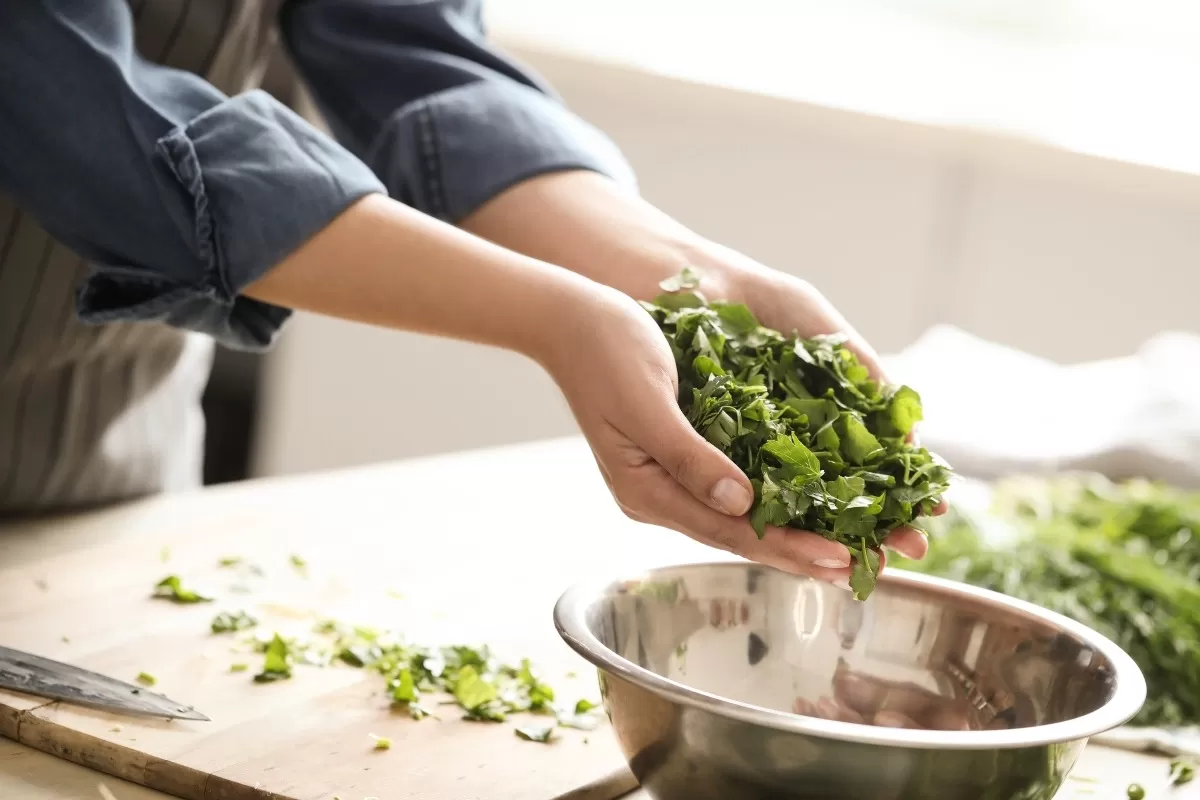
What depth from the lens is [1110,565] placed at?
123 cm

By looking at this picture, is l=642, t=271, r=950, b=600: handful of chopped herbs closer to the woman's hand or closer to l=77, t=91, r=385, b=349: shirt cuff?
the woman's hand

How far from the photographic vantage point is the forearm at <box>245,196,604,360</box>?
0.86 m

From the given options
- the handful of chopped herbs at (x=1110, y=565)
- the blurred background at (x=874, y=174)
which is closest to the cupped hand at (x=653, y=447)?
the handful of chopped herbs at (x=1110, y=565)

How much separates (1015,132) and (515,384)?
3.87ft

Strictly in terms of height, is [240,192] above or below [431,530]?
above

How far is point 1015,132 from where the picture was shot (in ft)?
8.98

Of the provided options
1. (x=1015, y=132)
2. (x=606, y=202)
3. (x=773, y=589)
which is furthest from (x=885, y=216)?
(x=773, y=589)

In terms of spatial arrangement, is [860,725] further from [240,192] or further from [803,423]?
[240,192]

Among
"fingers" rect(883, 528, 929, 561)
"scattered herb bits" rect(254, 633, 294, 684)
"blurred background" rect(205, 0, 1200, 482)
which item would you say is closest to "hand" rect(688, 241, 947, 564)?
"fingers" rect(883, 528, 929, 561)

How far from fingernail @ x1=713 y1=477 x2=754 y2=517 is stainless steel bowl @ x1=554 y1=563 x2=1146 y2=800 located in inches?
4.1

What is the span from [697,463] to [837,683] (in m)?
0.22

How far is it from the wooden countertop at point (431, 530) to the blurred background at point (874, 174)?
128 cm

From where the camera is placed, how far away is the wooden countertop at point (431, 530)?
3.72 ft

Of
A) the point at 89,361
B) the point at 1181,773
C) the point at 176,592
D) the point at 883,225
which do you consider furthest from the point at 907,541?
the point at 883,225
